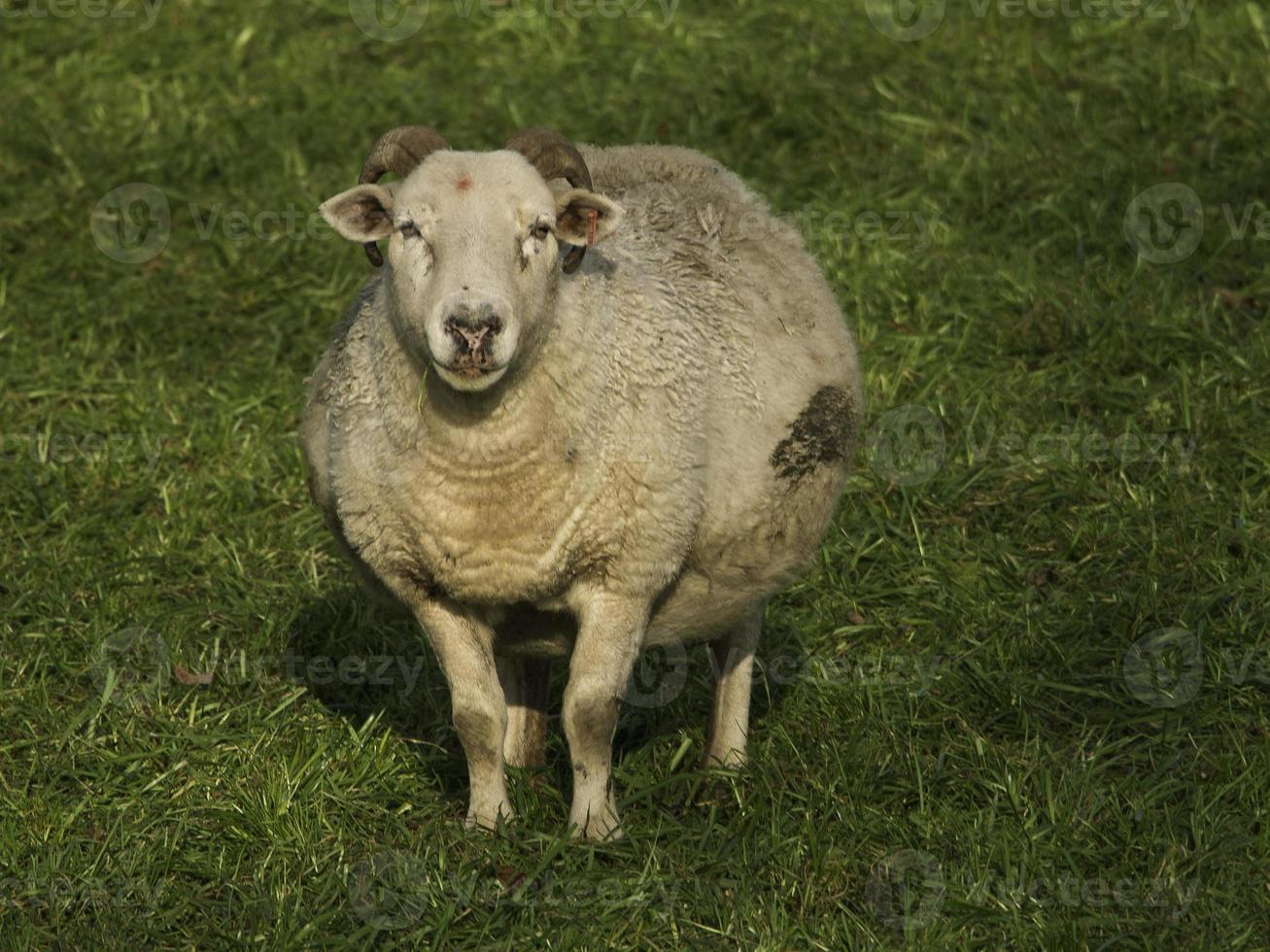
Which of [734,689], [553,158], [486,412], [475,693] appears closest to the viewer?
[486,412]

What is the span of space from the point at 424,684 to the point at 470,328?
7.23ft

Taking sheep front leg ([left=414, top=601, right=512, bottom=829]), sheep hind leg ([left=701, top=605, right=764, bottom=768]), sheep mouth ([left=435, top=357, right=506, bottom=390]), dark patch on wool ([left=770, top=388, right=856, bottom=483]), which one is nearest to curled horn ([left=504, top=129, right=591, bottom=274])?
Result: sheep mouth ([left=435, top=357, right=506, bottom=390])

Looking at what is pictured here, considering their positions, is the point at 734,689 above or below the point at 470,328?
below

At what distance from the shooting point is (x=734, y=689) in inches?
245

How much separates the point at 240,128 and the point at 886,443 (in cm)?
482

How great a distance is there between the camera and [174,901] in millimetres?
5246

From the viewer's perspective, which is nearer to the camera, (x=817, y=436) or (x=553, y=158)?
(x=553, y=158)

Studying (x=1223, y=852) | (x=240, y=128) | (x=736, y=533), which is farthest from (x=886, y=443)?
(x=240, y=128)

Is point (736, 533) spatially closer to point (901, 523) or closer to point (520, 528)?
point (520, 528)

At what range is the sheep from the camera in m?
5.03

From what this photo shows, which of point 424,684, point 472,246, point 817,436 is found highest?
point 472,246


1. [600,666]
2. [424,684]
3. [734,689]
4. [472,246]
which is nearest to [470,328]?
[472,246]

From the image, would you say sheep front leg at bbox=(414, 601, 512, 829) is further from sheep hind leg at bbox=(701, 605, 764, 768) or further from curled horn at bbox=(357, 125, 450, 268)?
curled horn at bbox=(357, 125, 450, 268)

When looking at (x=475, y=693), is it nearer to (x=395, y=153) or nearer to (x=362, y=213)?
(x=362, y=213)
